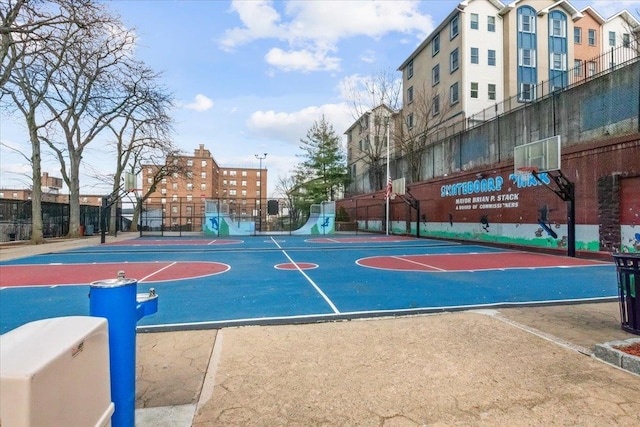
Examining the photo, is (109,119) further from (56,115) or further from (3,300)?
(3,300)

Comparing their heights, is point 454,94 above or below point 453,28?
below

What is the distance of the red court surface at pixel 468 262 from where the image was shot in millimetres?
11367

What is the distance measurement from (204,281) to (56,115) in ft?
74.0

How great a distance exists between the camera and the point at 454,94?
32812 mm

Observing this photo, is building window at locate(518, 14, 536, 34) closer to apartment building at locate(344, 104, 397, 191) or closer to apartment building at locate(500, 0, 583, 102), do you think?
apartment building at locate(500, 0, 583, 102)

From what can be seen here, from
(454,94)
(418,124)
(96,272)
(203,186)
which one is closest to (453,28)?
(454,94)

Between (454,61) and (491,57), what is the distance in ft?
10.2

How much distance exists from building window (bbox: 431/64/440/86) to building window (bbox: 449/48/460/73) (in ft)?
6.35

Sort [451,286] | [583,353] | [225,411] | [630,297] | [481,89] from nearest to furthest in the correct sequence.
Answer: [225,411], [583,353], [630,297], [451,286], [481,89]

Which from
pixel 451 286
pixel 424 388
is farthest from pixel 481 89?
pixel 424 388

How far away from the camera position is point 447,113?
3356 cm

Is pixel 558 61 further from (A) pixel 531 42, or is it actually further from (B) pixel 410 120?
(B) pixel 410 120

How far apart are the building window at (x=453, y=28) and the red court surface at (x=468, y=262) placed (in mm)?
25365

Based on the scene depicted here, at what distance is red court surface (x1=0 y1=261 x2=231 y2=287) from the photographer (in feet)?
30.9
